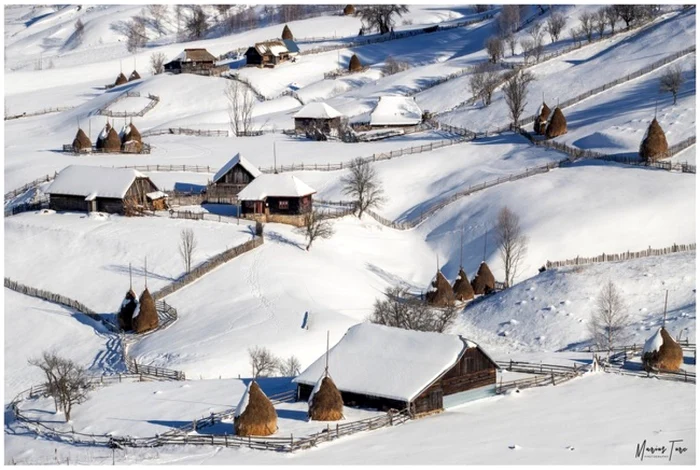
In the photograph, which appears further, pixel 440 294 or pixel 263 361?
pixel 440 294

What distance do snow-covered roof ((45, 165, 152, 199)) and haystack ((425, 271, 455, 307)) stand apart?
22.7 meters

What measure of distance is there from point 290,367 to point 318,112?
49.4 meters

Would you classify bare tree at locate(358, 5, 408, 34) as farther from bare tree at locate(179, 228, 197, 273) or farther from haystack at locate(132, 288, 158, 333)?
haystack at locate(132, 288, 158, 333)

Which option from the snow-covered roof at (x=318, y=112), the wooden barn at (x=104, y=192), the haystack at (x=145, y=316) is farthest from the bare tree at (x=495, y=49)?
the haystack at (x=145, y=316)

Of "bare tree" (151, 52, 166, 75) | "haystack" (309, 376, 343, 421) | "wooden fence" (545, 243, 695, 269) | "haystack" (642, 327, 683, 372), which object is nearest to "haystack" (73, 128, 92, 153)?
"bare tree" (151, 52, 166, 75)

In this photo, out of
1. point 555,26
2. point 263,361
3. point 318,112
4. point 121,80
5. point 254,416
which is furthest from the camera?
point 121,80

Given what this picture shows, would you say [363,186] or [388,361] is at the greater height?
[363,186]

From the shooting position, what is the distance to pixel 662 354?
5656 centimetres

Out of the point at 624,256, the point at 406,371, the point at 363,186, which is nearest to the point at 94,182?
the point at 363,186

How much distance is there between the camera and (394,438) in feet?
159

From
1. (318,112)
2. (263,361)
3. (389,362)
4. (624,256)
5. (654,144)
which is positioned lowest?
(263,361)

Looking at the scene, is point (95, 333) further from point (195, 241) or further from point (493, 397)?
point (493, 397)

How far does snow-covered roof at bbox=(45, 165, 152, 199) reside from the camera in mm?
87250

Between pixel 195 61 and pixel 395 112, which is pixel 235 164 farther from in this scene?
pixel 195 61
